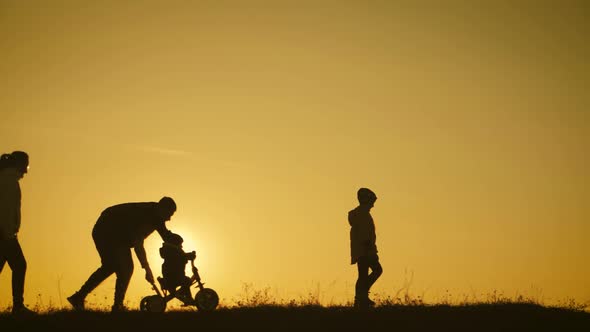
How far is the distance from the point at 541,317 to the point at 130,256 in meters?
8.62

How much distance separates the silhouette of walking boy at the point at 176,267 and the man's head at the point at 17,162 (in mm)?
2965

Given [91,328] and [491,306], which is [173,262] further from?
[491,306]

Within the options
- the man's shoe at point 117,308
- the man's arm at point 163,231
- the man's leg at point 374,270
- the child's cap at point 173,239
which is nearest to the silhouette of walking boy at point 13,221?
the man's shoe at point 117,308

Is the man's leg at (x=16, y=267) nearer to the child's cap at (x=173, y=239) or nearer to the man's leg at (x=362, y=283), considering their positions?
the child's cap at (x=173, y=239)

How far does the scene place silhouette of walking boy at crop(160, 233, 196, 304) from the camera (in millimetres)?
15219

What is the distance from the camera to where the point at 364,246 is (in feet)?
56.2

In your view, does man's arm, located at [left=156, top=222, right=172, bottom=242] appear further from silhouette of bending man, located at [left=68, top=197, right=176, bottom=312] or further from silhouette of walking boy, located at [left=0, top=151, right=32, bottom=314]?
silhouette of walking boy, located at [left=0, top=151, right=32, bottom=314]

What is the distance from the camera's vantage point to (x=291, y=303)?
53.2 ft

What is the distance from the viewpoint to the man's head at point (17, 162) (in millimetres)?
14422

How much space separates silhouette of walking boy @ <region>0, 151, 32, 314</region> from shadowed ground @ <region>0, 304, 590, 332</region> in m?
0.56

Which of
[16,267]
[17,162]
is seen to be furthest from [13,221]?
[17,162]

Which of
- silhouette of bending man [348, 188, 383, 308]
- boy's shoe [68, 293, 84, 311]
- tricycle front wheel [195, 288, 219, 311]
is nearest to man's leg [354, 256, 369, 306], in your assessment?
silhouette of bending man [348, 188, 383, 308]

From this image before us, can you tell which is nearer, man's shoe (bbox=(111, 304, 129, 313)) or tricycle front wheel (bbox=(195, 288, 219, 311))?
man's shoe (bbox=(111, 304, 129, 313))

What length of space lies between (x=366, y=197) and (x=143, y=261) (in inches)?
200
